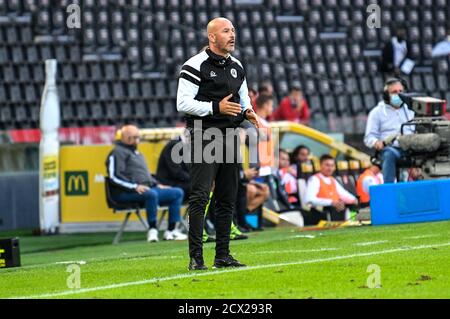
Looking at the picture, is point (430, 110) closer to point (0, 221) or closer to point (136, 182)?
point (136, 182)

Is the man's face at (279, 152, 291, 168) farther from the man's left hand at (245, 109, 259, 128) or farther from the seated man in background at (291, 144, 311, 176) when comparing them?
the man's left hand at (245, 109, 259, 128)

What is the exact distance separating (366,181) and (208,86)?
349 inches

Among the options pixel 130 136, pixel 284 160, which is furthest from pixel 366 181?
pixel 130 136

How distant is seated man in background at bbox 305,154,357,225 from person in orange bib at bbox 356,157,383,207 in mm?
256

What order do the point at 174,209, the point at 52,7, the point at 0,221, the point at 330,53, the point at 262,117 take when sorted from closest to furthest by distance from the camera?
1. the point at 174,209
2. the point at 262,117
3. the point at 0,221
4. the point at 52,7
5. the point at 330,53

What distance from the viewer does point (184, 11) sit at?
27516mm

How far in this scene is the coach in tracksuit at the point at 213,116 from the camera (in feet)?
38.0

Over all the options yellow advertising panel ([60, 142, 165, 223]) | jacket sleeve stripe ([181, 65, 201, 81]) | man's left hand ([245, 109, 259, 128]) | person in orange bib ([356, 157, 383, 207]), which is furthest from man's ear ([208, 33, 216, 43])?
yellow advertising panel ([60, 142, 165, 223])

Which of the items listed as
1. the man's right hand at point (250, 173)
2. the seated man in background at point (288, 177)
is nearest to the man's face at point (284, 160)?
the seated man in background at point (288, 177)

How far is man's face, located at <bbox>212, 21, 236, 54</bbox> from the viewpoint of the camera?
38.2ft

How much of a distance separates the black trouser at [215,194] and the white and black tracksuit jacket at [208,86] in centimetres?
17

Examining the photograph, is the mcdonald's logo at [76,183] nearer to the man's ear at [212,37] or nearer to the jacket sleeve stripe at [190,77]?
the jacket sleeve stripe at [190,77]

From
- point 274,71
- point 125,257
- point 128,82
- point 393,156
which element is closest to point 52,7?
point 128,82

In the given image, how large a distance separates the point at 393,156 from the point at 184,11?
1045 cm
